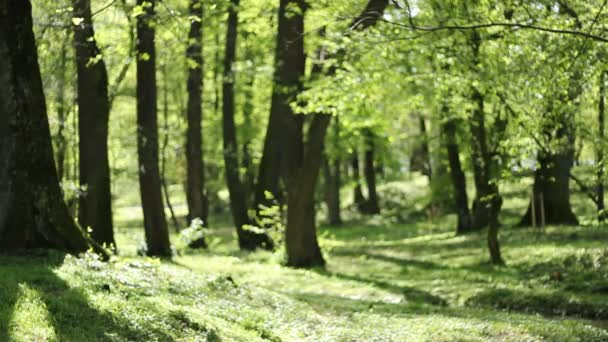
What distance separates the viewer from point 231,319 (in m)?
10.1

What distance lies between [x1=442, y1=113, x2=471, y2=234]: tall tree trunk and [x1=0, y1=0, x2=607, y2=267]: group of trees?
5 centimetres

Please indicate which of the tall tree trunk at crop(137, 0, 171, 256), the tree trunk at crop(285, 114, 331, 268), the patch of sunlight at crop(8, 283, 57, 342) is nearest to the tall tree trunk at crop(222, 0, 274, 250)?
the tree trunk at crop(285, 114, 331, 268)

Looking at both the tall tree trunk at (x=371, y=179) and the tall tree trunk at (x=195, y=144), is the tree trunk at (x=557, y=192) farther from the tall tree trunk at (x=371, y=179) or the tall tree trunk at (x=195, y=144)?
the tall tree trunk at (x=371, y=179)

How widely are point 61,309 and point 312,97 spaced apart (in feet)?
33.8

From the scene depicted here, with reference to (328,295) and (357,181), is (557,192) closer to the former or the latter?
(328,295)

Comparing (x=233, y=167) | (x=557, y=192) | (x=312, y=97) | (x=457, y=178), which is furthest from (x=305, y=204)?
(x=457, y=178)

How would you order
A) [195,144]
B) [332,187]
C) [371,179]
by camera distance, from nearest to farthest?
1. [195,144]
2. [332,187]
3. [371,179]

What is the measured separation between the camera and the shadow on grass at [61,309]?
24.7 ft

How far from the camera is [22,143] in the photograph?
10953 mm

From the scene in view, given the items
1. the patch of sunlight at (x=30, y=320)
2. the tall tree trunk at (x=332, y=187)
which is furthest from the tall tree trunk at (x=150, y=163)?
the tall tree trunk at (x=332, y=187)

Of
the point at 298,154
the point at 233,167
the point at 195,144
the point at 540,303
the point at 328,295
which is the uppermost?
the point at 195,144

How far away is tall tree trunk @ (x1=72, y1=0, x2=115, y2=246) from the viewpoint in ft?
52.1

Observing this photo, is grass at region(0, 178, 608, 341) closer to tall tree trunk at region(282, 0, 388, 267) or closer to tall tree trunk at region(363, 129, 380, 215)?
tall tree trunk at region(282, 0, 388, 267)

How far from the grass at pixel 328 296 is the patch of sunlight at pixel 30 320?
0.02m
